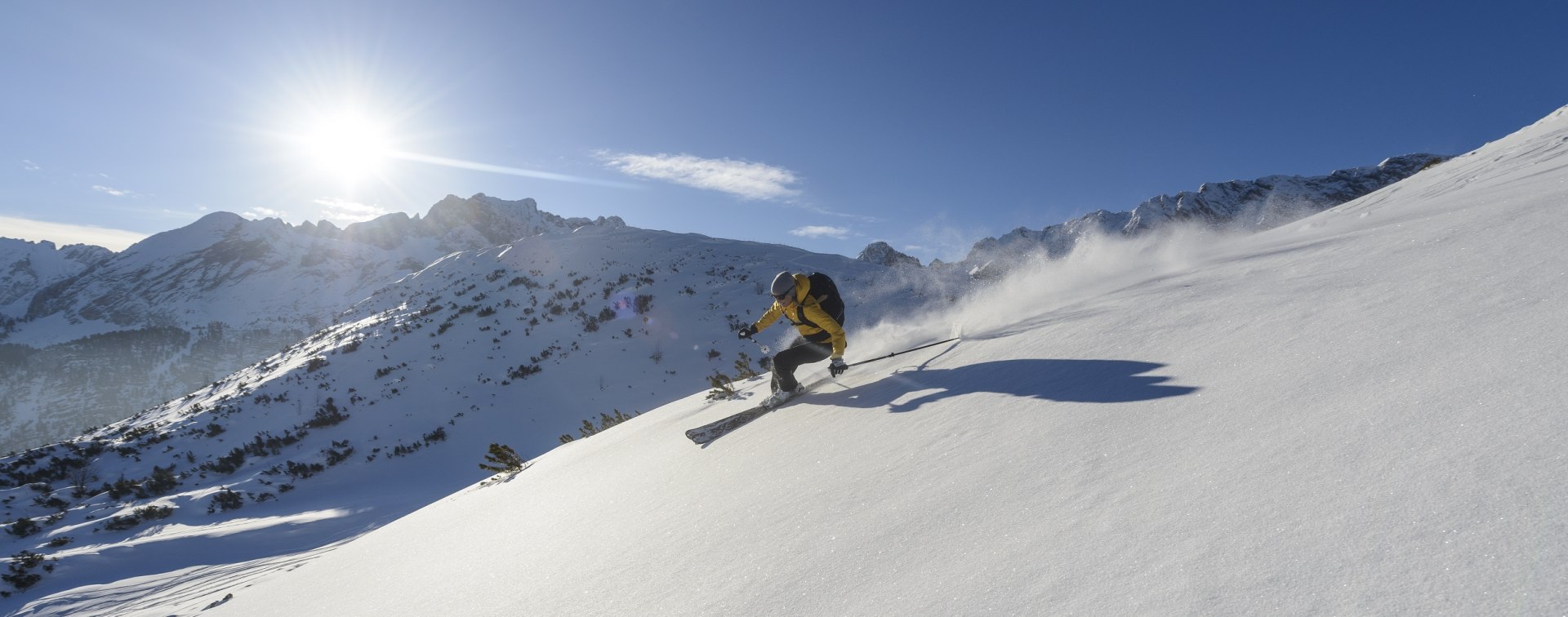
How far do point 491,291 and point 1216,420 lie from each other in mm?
27961

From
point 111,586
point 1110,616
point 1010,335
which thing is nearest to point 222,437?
point 111,586

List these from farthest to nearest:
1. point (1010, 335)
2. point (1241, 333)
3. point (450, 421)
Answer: point (450, 421) → point (1010, 335) → point (1241, 333)

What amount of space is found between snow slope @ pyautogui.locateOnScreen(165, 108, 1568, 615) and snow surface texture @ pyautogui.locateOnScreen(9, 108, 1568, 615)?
0.04ft

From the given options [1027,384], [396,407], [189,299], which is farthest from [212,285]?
[1027,384]

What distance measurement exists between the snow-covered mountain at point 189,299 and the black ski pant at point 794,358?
3438 inches

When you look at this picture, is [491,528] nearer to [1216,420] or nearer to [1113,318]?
[1216,420]

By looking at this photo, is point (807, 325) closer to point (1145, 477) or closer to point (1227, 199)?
point (1145, 477)

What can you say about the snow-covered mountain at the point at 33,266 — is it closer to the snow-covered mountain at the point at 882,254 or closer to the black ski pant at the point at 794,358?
the snow-covered mountain at the point at 882,254

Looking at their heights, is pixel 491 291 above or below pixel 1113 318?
above

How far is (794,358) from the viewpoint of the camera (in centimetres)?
650

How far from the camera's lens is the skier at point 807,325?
614 centimetres

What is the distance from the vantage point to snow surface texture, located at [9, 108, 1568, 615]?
1.36m

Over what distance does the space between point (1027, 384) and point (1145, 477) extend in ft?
5.75

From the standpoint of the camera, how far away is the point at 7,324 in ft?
436
